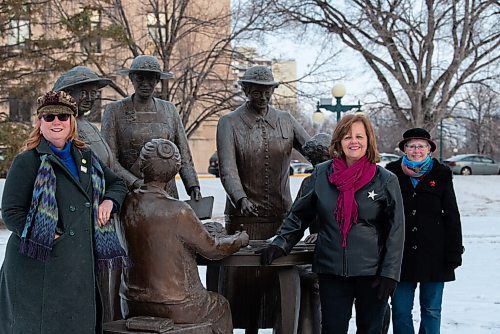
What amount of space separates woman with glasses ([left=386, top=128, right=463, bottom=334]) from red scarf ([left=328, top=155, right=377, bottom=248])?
987mm

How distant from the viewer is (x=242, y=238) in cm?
411

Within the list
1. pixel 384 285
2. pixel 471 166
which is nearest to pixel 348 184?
pixel 384 285

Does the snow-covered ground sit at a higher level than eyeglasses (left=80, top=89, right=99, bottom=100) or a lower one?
lower

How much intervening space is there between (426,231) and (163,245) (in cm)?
185

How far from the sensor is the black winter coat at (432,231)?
15.7ft

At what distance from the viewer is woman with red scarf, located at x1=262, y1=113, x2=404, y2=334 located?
385cm

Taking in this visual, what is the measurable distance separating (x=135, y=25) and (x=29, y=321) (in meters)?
18.4

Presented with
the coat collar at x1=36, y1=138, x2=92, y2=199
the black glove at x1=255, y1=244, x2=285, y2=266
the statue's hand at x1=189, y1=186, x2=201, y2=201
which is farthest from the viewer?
the statue's hand at x1=189, y1=186, x2=201, y2=201

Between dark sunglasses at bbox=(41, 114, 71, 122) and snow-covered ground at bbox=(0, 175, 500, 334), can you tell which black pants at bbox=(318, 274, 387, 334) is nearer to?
dark sunglasses at bbox=(41, 114, 71, 122)

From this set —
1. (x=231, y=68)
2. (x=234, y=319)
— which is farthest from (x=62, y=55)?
(x=234, y=319)

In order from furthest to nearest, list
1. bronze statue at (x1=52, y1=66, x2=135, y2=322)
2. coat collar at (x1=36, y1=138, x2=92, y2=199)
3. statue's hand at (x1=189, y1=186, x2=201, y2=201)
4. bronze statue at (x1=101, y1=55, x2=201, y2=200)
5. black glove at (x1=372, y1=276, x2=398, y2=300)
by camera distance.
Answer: bronze statue at (x1=101, y1=55, x2=201, y2=200) → statue's hand at (x1=189, y1=186, x2=201, y2=201) → bronze statue at (x1=52, y1=66, x2=135, y2=322) → black glove at (x1=372, y1=276, x2=398, y2=300) → coat collar at (x1=36, y1=138, x2=92, y2=199)

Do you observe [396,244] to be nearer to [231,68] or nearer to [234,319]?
[234,319]

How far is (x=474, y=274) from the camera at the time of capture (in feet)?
30.8

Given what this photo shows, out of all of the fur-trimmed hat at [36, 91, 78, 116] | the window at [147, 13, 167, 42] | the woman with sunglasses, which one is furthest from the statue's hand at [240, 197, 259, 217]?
the window at [147, 13, 167, 42]
